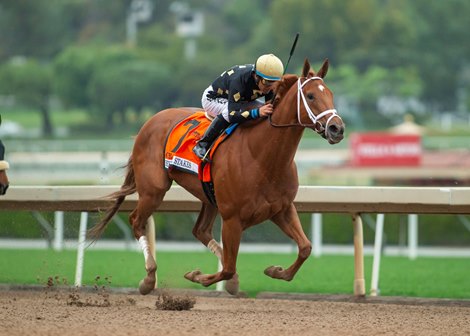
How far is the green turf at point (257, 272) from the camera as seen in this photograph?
32.6 ft

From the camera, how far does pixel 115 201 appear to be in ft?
30.6

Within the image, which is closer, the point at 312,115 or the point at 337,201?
the point at 312,115

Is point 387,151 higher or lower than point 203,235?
higher

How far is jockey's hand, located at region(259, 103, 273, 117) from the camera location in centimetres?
800

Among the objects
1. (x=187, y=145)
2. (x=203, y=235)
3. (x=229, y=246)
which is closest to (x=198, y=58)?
(x=203, y=235)

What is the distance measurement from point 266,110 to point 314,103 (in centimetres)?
44

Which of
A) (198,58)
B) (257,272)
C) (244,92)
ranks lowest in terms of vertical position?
(257,272)

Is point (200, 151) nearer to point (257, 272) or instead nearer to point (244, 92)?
point (244, 92)

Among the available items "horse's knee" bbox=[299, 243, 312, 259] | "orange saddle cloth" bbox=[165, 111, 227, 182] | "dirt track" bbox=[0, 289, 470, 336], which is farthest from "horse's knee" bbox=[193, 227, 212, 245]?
"horse's knee" bbox=[299, 243, 312, 259]

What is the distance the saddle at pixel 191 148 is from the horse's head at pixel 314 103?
0.57 meters

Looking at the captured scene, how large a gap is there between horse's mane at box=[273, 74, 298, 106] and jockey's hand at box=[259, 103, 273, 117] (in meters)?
0.04

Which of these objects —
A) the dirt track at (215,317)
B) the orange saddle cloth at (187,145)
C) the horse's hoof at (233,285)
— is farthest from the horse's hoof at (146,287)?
the orange saddle cloth at (187,145)

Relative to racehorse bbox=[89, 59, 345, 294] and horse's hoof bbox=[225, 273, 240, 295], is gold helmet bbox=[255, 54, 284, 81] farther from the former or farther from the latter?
horse's hoof bbox=[225, 273, 240, 295]

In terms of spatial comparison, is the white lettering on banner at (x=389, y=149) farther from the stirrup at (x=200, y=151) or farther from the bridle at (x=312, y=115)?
the bridle at (x=312, y=115)
